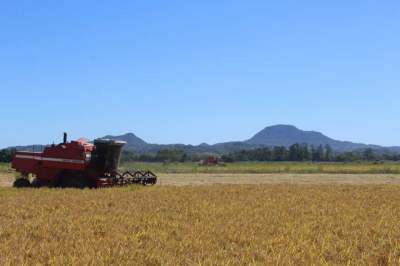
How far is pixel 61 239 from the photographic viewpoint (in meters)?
11.0

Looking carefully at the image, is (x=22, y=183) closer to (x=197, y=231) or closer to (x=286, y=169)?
(x=197, y=231)

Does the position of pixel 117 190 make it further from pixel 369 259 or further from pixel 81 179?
pixel 369 259

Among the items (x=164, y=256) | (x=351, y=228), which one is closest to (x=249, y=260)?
(x=164, y=256)

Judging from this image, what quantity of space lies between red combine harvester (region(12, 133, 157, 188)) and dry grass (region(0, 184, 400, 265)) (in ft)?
20.4

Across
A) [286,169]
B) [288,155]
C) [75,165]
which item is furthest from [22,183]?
[288,155]

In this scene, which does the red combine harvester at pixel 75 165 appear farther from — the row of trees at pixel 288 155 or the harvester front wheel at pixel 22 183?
the row of trees at pixel 288 155

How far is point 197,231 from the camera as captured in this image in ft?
40.1

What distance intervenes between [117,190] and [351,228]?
12.7 meters

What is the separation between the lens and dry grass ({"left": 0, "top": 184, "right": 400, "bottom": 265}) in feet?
31.0

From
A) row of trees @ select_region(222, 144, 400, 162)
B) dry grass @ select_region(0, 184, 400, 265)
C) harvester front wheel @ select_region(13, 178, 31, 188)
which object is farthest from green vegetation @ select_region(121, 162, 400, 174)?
row of trees @ select_region(222, 144, 400, 162)

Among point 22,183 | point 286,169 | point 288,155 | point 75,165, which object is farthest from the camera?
point 288,155

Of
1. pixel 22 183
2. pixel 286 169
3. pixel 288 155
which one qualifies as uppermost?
pixel 288 155

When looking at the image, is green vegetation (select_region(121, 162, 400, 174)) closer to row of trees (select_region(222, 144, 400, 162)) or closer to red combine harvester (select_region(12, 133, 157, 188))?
red combine harvester (select_region(12, 133, 157, 188))

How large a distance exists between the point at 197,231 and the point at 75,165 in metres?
15.3
